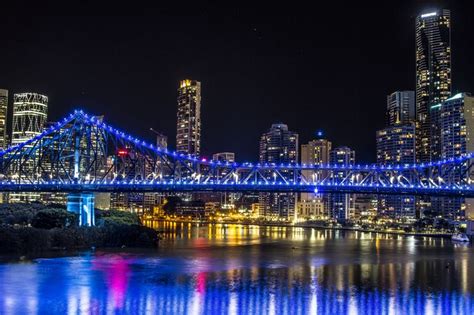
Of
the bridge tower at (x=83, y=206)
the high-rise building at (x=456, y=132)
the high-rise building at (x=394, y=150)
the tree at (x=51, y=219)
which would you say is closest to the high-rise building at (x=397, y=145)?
the high-rise building at (x=394, y=150)

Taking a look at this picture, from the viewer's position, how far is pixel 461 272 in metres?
42.4

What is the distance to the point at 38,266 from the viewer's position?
39.3 m

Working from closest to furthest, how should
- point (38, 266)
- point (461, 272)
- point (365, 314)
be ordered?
1. point (365, 314)
2. point (38, 266)
3. point (461, 272)

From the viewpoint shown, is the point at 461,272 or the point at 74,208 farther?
the point at 74,208

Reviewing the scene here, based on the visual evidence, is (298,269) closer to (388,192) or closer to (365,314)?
(365,314)

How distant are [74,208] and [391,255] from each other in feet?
84.5

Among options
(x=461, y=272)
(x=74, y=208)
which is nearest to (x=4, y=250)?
(x=74, y=208)

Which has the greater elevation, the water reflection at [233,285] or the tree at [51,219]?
the tree at [51,219]

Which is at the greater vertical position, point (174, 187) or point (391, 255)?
point (174, 187)

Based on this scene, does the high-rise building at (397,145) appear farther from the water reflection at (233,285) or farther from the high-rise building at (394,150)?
the water reflection at (233,285)

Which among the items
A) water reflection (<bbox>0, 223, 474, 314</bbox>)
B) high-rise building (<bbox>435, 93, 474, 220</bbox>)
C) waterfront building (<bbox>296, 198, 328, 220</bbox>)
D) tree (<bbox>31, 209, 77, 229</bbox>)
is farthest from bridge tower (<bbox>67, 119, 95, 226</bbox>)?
waterfront building (<bbox>296, 198, 328, 220</bbox>)

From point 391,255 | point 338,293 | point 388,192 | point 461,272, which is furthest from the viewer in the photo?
point 388,192

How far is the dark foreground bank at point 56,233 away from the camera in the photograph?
150 ft

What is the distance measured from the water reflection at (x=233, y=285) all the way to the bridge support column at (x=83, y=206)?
24.1 ft
